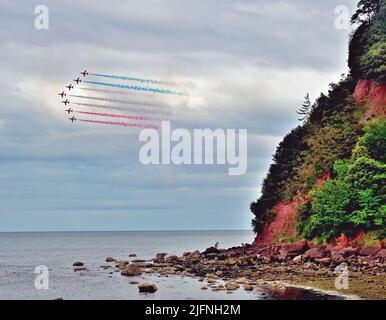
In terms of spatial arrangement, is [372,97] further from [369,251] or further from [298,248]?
[369,251]

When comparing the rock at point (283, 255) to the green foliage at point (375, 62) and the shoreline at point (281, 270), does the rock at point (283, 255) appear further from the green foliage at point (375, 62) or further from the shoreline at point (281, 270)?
the green foliage at point (375, 62)

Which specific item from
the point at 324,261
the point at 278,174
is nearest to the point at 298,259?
the point at 324,261

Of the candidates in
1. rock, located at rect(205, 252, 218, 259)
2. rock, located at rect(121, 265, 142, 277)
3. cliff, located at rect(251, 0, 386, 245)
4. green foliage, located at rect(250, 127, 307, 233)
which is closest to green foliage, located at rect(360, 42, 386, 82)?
cliff, located at rect(251, 0, 386, 245)

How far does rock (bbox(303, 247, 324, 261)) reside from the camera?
63250 millimetres

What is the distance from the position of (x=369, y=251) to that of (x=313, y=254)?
5.64m

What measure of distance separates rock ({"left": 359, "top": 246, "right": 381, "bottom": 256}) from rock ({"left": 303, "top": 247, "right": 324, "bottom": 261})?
397 cm

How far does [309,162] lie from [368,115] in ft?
28.7

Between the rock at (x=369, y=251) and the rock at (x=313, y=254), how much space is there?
13.0ft

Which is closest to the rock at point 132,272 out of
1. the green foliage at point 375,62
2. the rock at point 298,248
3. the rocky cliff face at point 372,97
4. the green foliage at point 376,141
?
the rock at point 298,248

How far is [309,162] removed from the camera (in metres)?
76.6

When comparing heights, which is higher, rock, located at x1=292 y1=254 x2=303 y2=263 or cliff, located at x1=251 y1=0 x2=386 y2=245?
cliff, located at x1=251 y1=0 x2=386 y2=245

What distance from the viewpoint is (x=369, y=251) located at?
60.6 metres

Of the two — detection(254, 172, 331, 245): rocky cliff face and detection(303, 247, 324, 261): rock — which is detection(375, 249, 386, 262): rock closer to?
detection(303, 247, 324, 261): rock
